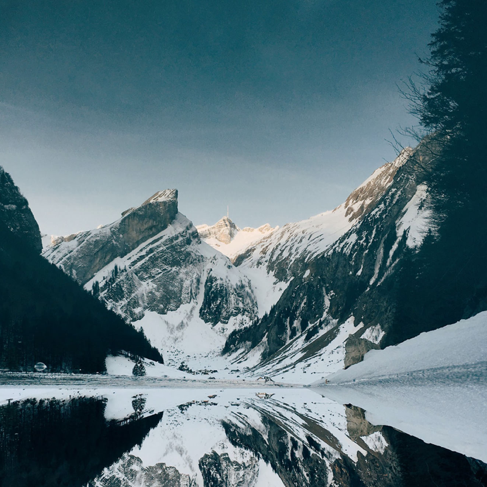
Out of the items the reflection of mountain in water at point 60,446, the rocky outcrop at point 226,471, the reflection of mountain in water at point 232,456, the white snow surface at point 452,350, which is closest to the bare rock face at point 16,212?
the reflection of mountain in water at point 60,446

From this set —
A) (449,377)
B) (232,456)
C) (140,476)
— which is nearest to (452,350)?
(449,377)

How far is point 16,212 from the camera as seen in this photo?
153125 millimetres

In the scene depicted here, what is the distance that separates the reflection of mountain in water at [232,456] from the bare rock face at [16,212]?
16157cm

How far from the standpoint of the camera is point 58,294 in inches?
4370

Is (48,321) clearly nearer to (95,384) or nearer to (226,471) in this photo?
(95,384)

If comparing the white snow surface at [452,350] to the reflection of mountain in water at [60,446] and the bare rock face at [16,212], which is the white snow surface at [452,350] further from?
the bare rock face at [16,212]

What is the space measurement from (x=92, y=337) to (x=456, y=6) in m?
102

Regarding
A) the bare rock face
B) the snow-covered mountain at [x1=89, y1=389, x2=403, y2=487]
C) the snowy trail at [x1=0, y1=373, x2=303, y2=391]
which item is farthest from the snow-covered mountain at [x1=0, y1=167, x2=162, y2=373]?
the snow-covered mountain at [x1=89, y1=389, x2=403, y2=487]

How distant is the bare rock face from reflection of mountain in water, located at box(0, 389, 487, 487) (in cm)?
16157

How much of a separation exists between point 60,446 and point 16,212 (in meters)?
176

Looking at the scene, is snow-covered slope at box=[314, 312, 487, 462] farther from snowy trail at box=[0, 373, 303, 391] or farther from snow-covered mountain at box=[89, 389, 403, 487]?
snowy trail at box=[0, 373, 303, 391]

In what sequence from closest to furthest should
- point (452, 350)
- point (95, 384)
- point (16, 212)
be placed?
1. point (452, 350)
2. point (95, 384)
3. point (16, 212)

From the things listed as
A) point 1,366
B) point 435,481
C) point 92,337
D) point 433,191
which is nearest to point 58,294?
point 92,337

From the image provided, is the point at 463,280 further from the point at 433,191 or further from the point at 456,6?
the point at 456,6
